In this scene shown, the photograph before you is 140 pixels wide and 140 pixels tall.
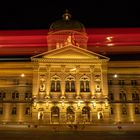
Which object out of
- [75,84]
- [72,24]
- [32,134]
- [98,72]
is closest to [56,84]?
[75,84]

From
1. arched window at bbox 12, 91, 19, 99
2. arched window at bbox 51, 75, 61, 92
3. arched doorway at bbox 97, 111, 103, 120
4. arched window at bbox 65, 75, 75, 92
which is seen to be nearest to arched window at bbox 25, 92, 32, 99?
arched window at bbox 12, 91, 19, 99

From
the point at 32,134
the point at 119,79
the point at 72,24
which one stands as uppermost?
the point at 72,24

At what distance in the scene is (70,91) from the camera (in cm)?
4769

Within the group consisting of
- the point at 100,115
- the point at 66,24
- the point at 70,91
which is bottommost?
the point at 100,115

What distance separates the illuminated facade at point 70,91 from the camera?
4594cm

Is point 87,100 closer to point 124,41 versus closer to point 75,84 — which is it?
point 75,84

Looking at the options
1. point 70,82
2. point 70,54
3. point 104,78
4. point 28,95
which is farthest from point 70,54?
point 28,95

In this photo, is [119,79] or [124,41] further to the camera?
[119,79]

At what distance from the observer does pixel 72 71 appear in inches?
1935

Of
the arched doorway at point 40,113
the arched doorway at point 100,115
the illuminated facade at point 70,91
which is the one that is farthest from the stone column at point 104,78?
the arched doorway at point 40,113

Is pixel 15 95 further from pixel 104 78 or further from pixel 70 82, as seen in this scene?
pixel 104 78

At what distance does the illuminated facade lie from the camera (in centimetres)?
4594

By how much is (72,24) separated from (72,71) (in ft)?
25.1

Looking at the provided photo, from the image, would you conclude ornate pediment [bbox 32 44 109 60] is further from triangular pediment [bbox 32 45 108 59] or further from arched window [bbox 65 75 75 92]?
arched window [bbox 65 75 75 92]
